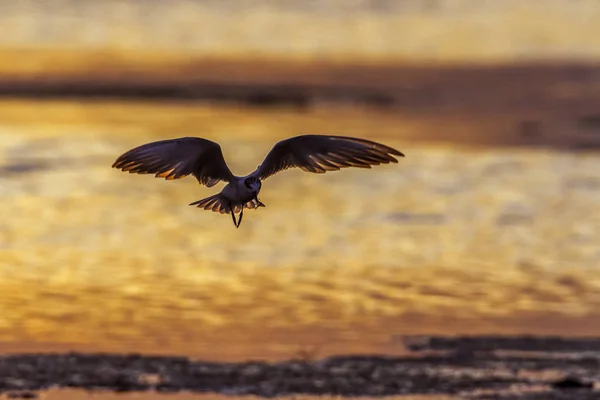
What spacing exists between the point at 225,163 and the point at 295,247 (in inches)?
296

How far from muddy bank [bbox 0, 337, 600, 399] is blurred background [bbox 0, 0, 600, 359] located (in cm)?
42

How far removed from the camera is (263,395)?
487 inches

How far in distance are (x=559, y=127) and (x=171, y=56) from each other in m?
11.5

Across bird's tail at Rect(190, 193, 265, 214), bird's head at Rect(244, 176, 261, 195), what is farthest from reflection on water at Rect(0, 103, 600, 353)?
bird's head at Rect(244, 176, 261, 195)

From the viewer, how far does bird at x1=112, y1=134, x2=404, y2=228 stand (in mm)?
10188

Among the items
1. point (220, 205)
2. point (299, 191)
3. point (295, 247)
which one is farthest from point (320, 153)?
point (299, 191)

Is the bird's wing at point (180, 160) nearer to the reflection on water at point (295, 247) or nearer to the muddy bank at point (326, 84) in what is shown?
the reflection on water at point (295, 247)

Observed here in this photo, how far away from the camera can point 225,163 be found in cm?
1037

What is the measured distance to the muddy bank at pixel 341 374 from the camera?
492 inches

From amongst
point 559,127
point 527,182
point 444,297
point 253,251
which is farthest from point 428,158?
point 444,297

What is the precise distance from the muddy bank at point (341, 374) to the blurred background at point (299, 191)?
0.42m

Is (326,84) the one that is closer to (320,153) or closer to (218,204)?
(320,153)

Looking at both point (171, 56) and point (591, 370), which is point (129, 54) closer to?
point (171, 56)

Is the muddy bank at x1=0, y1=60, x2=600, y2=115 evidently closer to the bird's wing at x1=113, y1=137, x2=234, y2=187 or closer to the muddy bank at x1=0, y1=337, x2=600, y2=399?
the muddy bank at x1=0, y1=337, x2=600, y2=399
